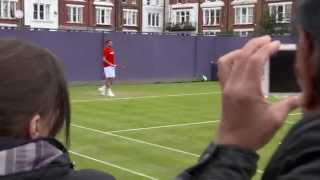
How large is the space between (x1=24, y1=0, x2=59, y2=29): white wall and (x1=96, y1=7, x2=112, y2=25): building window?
518 cm

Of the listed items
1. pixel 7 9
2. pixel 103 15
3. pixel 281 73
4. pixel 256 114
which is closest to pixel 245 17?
pixel 103 15

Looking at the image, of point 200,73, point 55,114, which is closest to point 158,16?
point 200,73

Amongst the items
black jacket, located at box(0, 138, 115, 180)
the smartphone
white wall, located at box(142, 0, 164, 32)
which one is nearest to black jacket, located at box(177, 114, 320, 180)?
the smartphone

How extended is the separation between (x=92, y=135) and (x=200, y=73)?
18820 mm

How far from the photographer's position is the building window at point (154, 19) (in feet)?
246

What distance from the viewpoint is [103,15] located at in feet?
223

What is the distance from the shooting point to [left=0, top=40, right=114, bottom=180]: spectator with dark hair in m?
1.67

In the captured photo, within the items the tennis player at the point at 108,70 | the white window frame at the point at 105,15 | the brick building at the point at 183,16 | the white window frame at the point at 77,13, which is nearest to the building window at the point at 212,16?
the brick building at the point at 183,16

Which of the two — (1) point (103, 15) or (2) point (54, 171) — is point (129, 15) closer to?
(1) point (103, 15)

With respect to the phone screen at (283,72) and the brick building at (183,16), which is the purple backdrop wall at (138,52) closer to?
the phone screen at (283,72)

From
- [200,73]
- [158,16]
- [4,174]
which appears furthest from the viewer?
[158,16]

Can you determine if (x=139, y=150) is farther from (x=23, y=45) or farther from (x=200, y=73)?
(x=200, y=73)

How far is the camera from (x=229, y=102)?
4.14ft

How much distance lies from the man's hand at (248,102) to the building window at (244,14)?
65.3m
